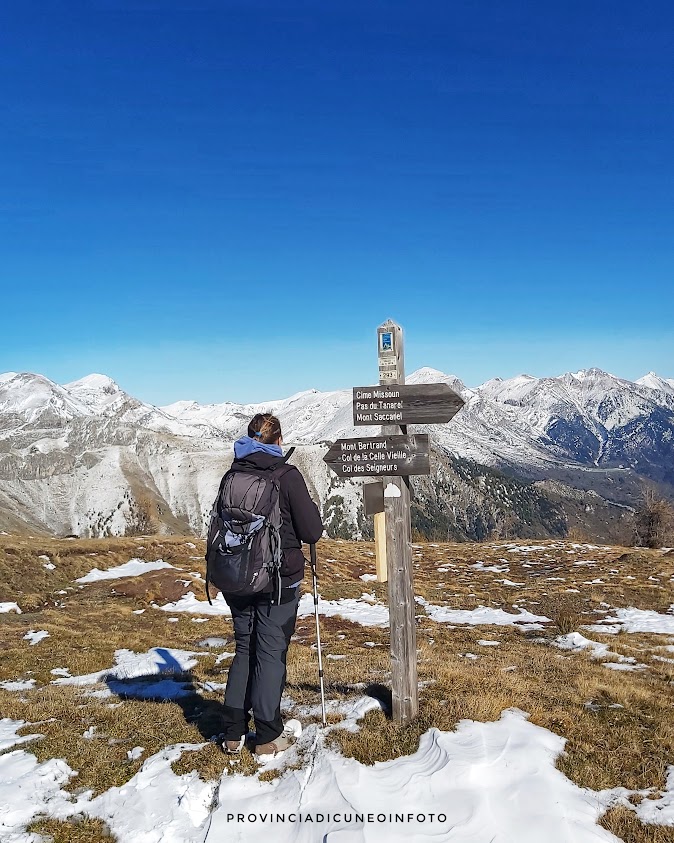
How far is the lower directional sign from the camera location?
7316 mm

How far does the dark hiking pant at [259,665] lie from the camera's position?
659 cm

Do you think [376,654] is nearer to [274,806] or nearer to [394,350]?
[274,806]

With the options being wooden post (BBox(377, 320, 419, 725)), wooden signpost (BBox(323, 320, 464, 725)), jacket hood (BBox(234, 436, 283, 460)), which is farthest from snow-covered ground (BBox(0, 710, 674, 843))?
jacket hood (BBox(234, 436, 283, 460))

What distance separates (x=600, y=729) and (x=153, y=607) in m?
20.1

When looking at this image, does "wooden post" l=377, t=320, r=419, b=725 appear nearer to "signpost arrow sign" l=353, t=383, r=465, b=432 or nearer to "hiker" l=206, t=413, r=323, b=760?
"signpost arrow sign" l=353, t=383, r=465, b=432

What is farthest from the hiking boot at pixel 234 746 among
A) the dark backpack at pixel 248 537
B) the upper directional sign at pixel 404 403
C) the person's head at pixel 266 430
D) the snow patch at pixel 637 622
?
the snow patch at pixel 637 622

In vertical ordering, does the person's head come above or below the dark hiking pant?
above

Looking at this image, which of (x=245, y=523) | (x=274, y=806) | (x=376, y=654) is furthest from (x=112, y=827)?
(x=376, y=654)

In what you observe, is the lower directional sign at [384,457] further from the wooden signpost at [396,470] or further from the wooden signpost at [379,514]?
the wooden signpost at [379,514]

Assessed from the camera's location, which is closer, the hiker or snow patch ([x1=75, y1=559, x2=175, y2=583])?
the hiker

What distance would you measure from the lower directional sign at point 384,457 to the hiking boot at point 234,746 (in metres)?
3.66

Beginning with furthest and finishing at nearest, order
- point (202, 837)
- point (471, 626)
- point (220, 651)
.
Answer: point (471, 626) < point (220, 651) < point (202, 837)

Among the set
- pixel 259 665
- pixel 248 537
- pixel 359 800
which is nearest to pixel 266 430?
pixel 248 537

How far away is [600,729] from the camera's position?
24.3ft
